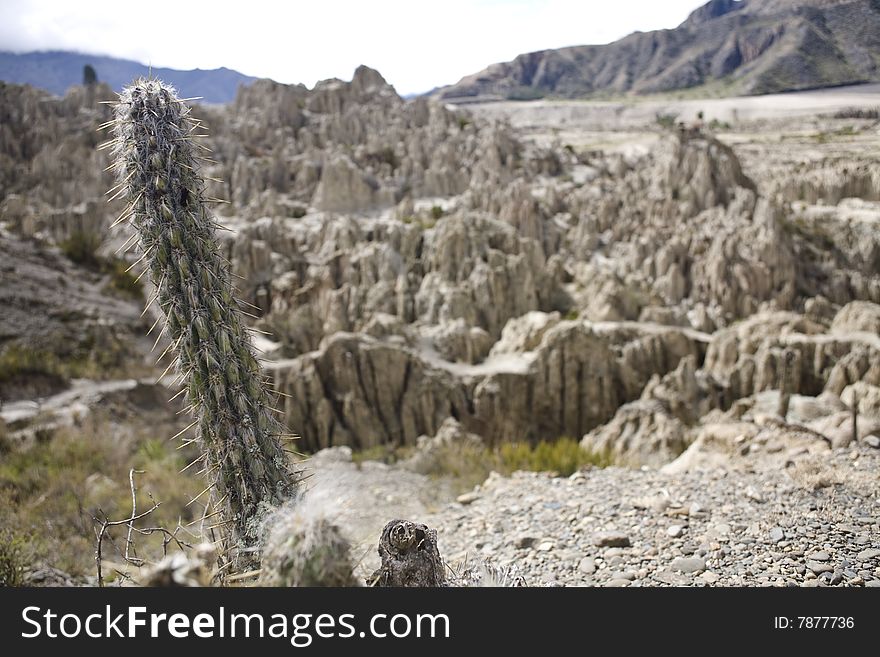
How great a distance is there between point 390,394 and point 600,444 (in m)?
5.73

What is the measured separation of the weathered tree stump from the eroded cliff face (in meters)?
2.42

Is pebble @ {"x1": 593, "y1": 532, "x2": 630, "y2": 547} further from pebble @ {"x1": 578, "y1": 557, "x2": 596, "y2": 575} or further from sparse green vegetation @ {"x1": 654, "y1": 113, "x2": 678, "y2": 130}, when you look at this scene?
sparse green vegetation @ {"x1": 654, "y1": 113, "x2": 678, "y2": 130}

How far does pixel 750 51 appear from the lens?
767 inches

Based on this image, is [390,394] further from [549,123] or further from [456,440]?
[549,123]

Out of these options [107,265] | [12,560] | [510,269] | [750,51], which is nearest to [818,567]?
[12,560]

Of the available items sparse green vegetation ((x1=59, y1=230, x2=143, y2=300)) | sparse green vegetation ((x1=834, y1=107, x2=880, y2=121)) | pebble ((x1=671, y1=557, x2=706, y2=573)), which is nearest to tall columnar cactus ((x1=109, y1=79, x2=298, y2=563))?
pebble ((x1=671, y1=557, x2=706, y2=573))

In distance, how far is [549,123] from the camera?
68.7m

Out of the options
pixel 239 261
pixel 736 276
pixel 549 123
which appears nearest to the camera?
pixel 736 276

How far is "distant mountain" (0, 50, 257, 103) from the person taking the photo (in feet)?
19.1

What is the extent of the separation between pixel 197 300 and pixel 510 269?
18288mm

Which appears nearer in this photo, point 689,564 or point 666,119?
point 689,564

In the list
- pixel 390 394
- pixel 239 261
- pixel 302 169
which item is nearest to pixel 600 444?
pixel 390 394

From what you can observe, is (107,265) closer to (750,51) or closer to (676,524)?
(676,524)
